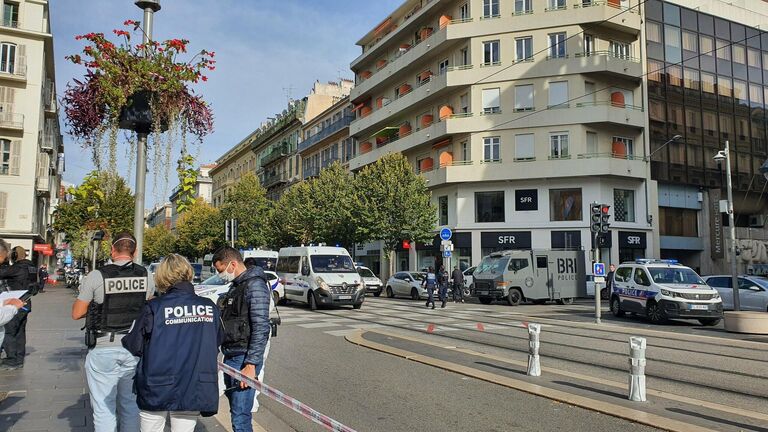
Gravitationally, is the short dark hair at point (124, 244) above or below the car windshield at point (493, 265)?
above

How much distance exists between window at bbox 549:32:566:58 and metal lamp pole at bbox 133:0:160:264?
32547 mm

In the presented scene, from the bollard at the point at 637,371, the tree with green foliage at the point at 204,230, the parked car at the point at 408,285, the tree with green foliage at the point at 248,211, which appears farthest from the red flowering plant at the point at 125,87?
the tree with green foliage at the point at 204,230

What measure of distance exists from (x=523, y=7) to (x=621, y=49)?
6734mm

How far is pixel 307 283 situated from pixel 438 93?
21.2 m

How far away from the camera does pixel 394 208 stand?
33.8 meters

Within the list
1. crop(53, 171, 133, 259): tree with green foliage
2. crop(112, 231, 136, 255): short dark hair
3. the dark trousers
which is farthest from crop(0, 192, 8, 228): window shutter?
crop(112, 231, 136, 255): short dark hair

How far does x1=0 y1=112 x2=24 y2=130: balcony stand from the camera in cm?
3819

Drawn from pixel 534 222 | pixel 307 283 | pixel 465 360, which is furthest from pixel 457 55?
pixel 465 360

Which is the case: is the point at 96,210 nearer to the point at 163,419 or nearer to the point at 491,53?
the point at 163,419

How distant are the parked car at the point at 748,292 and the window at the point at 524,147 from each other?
15.5 m

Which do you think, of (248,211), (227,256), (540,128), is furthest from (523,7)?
(227,256)

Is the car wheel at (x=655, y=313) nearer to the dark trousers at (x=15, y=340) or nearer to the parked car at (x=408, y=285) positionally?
the parked car at (x=408, y=285)

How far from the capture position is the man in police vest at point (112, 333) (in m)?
4.30

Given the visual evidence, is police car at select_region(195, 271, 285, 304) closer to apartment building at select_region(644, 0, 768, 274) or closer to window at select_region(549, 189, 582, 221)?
window at select_region(549, 189, 582, 221)
